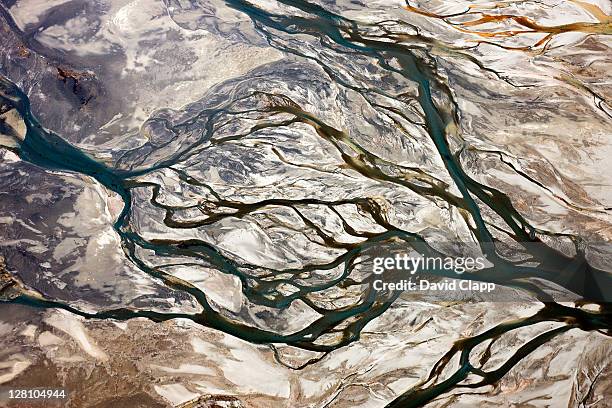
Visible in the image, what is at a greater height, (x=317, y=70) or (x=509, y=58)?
(x=509, y=58)

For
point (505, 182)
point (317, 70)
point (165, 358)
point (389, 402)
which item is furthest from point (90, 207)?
point (505, 182)

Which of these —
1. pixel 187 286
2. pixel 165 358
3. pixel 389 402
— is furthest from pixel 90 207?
pixel 389 402

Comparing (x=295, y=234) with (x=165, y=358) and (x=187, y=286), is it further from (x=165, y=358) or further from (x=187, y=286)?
(x=165, y=358)

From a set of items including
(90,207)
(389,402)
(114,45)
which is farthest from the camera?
(114,45)

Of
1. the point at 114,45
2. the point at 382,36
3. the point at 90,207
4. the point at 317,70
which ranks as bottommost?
the point at 90,207

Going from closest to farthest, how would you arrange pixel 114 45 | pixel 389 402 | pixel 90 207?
1. pixel 389 402
2. pixel 90 207
3. pixel 114 45

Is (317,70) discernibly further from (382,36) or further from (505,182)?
(505,182)

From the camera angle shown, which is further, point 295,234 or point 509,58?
point 509,58
